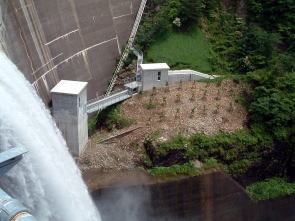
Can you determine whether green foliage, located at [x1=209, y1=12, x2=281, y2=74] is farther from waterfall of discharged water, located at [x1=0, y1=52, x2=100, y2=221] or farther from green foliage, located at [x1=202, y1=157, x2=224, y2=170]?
waterfall of discharged water, located at [x1=0, y1=52, x2=100, y2=221]

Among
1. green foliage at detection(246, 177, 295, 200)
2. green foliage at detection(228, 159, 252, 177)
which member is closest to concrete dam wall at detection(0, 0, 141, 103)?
green foliage at detection(228, 159, 252, 177)

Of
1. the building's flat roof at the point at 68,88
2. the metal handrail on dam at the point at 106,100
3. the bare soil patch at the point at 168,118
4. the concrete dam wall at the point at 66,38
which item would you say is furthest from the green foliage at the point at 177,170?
the concrete dam wall at the point at 66,38

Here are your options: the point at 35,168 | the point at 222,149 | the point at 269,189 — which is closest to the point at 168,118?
the point at 222,149

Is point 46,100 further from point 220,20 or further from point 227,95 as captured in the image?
point 220,20

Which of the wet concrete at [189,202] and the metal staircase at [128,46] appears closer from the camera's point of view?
the wet concrete at [189,202]

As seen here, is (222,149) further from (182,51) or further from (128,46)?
(128,46)

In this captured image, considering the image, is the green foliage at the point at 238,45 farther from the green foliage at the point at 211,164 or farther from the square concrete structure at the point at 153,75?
the green foliage at the point at 211,164
